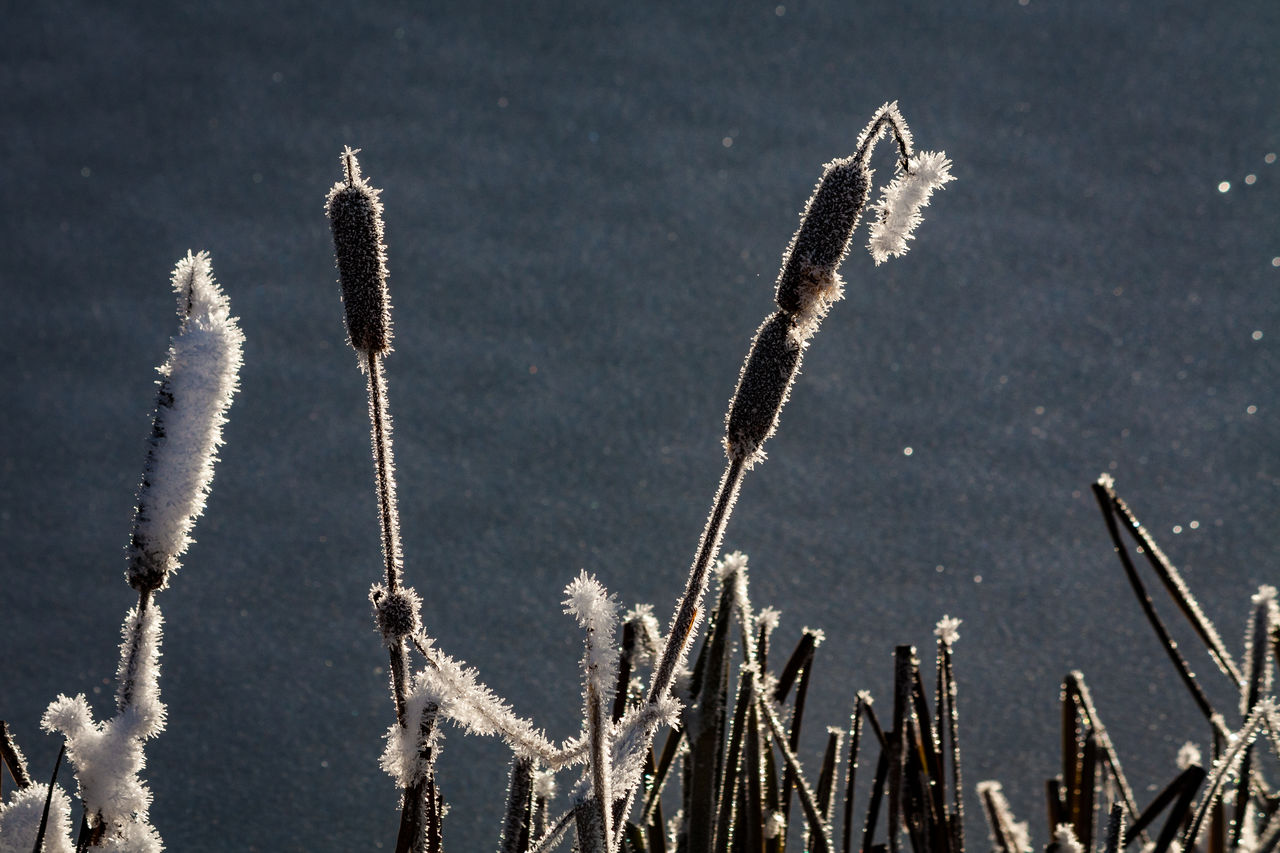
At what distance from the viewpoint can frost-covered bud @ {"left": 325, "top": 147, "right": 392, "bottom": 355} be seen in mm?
166

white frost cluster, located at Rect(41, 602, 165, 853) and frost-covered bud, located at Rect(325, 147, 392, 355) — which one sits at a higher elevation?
frost-covered bud, located at Rect(325, 147, 392, 355)

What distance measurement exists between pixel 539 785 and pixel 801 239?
181mm

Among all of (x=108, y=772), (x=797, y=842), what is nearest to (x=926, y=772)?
(x=108, y=772)

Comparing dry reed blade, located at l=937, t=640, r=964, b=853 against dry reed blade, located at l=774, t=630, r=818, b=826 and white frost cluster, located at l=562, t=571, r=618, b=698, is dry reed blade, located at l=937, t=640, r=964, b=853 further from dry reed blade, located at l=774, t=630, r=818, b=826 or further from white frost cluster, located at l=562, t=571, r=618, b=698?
white frost cluster, located at l=562, t=571, r=618, b=698

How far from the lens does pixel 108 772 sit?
16 centimetres

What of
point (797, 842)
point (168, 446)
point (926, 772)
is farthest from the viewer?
point (797, 842)

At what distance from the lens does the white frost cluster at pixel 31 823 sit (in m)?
0.17

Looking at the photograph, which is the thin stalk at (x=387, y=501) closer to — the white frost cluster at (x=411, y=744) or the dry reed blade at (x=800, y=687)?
the white frost cluster at (x=411, y=744)

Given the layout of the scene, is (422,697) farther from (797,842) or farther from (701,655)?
(797,842)

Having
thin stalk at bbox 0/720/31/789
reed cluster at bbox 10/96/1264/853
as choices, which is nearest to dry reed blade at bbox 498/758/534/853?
reed cluster at bbox 10/96/1264/853

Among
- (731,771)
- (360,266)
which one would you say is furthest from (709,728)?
(360,266)

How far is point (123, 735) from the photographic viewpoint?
0.52 feet

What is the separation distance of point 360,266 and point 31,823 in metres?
0.10

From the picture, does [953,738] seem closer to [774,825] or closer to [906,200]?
[774,825]
